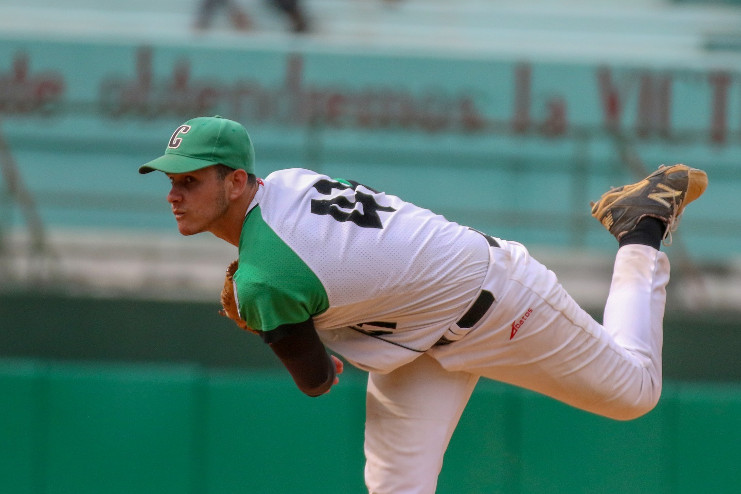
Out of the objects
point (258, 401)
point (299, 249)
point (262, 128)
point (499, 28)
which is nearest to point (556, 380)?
point (299, 249)

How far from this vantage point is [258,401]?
5.45 meters

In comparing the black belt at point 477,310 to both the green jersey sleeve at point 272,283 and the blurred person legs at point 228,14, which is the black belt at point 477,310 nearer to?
the green jersey sleeve at point 272,283

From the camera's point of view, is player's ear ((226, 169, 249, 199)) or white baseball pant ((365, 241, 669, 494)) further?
white baseball pant ((365, 241, 669, 494))

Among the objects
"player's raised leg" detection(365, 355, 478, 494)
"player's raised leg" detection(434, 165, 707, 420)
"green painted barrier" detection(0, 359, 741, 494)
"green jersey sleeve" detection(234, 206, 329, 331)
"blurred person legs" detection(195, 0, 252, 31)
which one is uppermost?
"blurred person legs" detection(195, 0, 252, 31)

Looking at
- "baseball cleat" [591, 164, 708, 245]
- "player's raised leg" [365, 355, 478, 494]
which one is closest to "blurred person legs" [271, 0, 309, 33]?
"baseball cleat" [591, 164, 708, 245]

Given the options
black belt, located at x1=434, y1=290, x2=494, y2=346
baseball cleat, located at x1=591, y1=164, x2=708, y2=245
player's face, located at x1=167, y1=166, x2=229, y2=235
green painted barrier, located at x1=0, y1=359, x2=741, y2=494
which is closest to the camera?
player's face, located at x1=167, y1=166, x2=229, y2=235

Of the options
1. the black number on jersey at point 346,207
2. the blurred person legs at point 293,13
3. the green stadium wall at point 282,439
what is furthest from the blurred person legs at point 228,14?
the black number on jersey at point 346,207

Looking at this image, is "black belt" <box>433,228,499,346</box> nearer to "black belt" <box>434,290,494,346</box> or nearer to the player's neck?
"black belt" <box>434,290,494,346</box>

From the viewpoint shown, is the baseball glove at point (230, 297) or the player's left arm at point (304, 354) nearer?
the player's left arm at point (304, 354)

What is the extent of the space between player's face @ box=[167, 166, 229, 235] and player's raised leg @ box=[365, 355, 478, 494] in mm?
957

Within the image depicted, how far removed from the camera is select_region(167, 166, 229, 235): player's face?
3145 mm

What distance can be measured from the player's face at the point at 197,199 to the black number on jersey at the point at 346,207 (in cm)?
31

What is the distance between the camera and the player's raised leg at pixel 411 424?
3.53 m

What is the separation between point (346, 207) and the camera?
10.8ft
